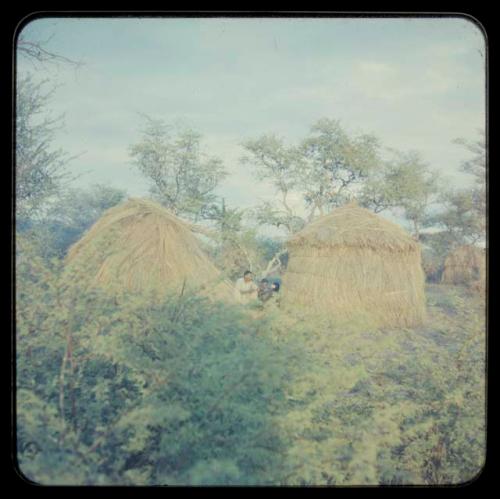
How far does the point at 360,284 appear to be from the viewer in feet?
6.31

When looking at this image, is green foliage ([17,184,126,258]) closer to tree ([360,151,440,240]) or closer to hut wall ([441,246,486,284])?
tree ([360,151,440,240])

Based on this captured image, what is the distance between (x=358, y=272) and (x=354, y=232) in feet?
0.54

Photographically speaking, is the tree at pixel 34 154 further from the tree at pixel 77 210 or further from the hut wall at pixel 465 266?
the hut wall at pixel 465 266

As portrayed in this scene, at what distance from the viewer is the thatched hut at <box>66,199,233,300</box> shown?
5.64 feet

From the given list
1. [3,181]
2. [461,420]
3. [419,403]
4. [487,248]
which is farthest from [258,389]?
[3,181]

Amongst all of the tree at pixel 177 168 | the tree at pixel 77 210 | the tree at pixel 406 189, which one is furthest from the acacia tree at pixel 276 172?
the tree at pixel 77 210

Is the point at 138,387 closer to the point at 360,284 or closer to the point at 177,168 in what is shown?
the point at 177,168

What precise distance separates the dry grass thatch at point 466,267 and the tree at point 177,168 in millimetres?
872

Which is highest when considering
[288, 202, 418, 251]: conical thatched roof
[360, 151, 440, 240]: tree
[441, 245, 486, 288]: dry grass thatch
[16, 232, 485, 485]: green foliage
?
[360, 151, 440, 240]: tree

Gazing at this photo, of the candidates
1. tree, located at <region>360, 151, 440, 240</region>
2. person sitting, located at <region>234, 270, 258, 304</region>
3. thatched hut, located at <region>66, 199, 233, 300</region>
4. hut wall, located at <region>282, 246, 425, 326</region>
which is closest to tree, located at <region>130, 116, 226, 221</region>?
thatched hut, located at <region>66, 199, 233, 300</region>

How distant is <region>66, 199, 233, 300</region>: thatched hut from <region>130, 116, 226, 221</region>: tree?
0.06 metres

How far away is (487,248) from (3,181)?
1.53 m

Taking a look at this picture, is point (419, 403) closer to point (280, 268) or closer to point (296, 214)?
point (280, 268)

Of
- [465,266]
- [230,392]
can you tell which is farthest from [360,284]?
[230,392]
